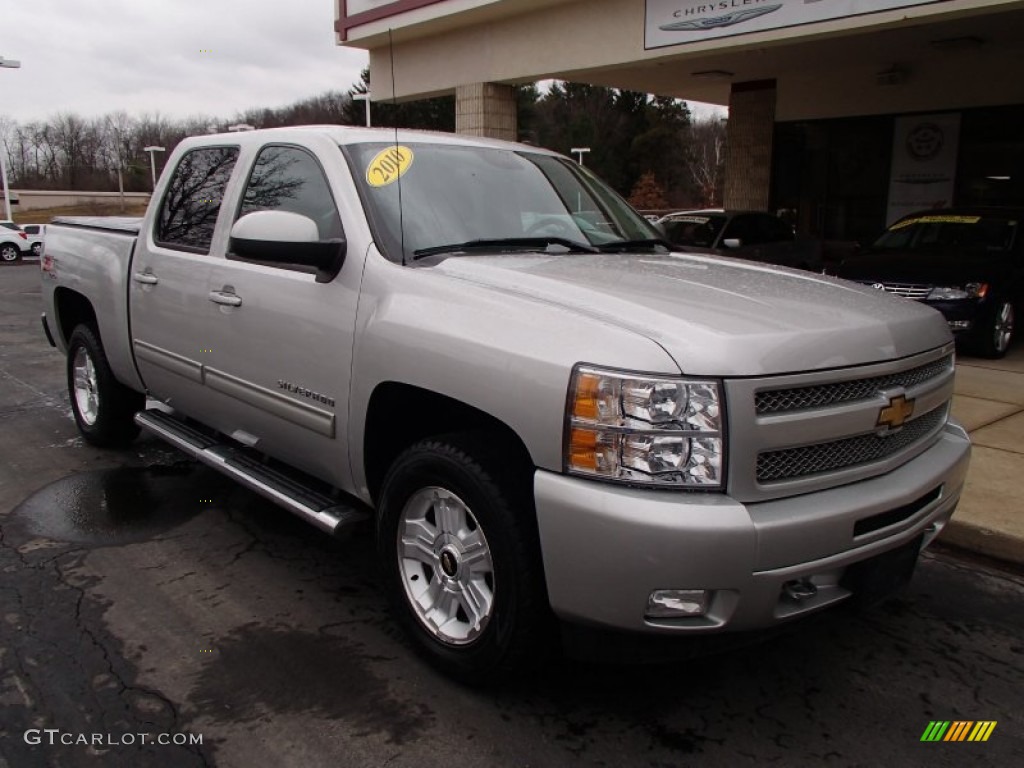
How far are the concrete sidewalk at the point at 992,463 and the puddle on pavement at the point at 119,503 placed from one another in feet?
Result: 13.8

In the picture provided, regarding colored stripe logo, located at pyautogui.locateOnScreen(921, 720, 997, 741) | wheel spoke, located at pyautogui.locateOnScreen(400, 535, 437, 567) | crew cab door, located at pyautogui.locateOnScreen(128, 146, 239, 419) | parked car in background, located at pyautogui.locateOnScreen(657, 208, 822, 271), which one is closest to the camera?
colored stripe logo, located at pyautogui.locateOnScreen(921, 720, 997, 741)

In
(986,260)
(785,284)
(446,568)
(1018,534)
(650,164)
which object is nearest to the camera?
(446,568)

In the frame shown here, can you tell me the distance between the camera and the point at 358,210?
11.2ft

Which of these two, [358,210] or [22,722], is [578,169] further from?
[22,722]

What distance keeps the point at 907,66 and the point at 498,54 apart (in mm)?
6938

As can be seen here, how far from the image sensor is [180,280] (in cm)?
432

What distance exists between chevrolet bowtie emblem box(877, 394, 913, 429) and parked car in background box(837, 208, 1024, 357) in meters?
6.77

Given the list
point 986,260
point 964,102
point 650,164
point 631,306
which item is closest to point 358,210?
point 631,306

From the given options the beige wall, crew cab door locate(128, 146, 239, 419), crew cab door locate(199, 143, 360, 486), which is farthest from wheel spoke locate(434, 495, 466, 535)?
the beige wall

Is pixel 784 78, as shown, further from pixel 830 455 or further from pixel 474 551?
pixel 474 551

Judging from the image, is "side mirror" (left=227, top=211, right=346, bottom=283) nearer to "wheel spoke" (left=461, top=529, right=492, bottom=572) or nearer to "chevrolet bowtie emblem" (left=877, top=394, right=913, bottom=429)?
"wheel spoke" (left=461, top=529, right=492, bottom=572)

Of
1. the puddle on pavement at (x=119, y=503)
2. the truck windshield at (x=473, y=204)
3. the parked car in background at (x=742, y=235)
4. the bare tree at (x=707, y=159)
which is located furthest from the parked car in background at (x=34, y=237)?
the bare tree at (x=707, y=159)

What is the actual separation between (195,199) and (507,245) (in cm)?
206

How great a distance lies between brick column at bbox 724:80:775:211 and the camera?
16031 mm
